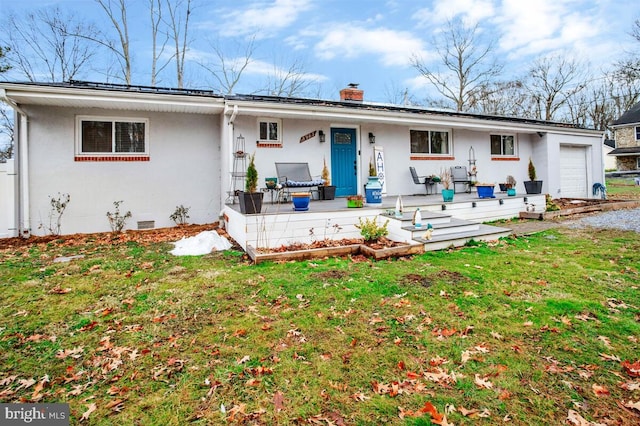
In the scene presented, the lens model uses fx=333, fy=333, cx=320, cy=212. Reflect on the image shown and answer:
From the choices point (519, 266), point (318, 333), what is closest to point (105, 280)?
point (318, 333)

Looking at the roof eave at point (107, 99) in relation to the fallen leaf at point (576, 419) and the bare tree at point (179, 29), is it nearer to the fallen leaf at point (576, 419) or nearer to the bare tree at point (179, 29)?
the fallen leaf at point (576, 419)

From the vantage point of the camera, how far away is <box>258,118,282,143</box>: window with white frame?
344 inches

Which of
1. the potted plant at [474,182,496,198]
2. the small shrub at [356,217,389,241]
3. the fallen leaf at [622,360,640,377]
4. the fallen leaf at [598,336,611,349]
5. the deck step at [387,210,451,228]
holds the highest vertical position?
the potted plant at [474,182,496,198]

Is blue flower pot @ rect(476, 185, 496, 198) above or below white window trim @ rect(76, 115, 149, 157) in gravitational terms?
below

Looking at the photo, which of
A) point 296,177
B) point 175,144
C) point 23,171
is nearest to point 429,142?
point 296,177

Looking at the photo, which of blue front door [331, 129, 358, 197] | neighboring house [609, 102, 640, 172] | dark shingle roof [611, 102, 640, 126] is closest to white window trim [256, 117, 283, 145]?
blue front door [331, 129, 358, 197]

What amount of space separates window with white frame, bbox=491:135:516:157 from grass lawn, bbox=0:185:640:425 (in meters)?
8.25

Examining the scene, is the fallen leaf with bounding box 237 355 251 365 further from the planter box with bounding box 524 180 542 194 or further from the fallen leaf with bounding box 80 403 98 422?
the planter box with bounding box 524 180 542 194

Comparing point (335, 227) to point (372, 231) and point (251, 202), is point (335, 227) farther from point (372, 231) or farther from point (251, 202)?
point (251, 202)

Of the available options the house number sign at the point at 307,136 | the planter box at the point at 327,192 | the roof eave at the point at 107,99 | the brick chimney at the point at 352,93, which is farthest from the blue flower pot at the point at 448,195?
the roof eave at the point at 107,99

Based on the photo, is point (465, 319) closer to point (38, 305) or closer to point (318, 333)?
point (318, 333)

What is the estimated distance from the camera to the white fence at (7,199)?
6.96 m

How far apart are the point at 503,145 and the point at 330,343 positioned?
39.9ft

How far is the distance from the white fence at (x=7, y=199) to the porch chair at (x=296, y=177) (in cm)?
562
